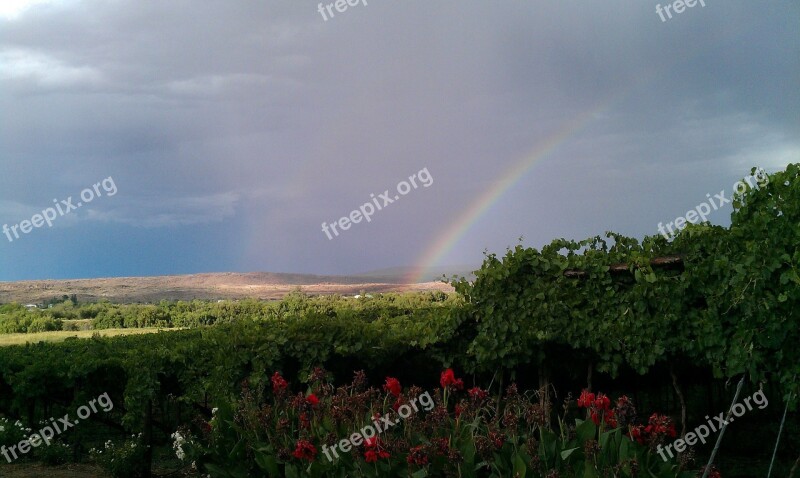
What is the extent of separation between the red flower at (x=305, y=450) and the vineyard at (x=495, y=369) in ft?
0.04

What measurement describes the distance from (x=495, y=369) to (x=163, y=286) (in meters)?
25.2

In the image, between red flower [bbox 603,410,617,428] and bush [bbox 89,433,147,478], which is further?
bush [bbox 89,433,147,478]

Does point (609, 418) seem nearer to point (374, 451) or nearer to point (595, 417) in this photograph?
point (595, 417)

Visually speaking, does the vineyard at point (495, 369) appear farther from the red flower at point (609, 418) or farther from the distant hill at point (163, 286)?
the distant hill at point (163, 286)

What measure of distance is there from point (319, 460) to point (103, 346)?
684 centimetres

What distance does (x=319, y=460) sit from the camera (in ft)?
17.4

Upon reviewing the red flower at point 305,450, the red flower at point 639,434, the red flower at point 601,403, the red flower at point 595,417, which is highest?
the red flower at point 305,450

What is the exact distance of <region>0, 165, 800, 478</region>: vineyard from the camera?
4965 millimetres

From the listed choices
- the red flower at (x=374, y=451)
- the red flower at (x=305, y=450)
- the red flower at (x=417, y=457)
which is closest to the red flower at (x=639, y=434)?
the red flower at (x=417, y=457)

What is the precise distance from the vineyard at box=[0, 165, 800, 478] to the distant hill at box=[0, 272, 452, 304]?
1557cm

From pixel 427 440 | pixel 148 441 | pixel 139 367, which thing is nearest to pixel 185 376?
pixel 139 367

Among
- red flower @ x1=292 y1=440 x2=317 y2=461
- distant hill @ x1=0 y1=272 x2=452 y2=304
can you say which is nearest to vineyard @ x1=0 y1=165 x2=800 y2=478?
red flower @ x1=292 y1=440 x2=317 y2=461

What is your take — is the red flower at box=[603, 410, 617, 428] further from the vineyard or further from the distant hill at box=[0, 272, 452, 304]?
the distant hill at box=[0, 272, 452, 304]

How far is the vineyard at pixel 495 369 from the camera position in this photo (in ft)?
16.3
